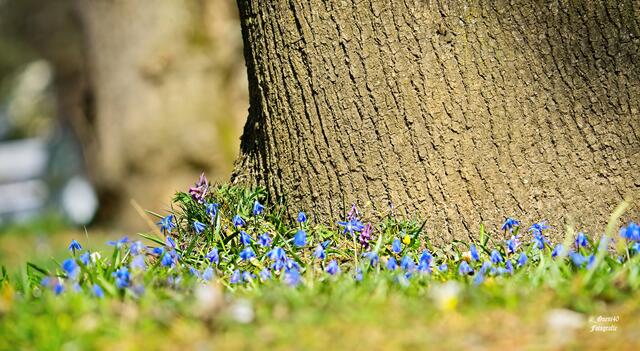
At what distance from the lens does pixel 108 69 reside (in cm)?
1050

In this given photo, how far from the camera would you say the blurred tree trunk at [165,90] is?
1020 centimetres

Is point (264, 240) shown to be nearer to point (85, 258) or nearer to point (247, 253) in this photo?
point (247, 253)

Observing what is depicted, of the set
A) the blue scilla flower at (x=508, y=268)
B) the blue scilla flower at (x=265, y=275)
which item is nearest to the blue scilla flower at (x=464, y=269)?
the blue scilla flower at (x=508, y=268)

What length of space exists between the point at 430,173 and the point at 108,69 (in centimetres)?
750

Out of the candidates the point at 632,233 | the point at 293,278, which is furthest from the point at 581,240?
the point at 293,278

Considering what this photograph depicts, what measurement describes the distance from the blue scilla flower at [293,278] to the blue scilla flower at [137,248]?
66cm

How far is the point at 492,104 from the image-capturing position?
3.81m

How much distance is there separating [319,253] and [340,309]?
848 millimetres

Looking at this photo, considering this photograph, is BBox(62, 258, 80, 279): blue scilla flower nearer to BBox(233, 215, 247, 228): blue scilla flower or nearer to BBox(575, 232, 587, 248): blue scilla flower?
BBox(233, 215, 247, 228): blue scilla flower

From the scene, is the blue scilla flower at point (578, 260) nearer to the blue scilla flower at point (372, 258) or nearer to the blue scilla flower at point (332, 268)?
the blue scilla flower at point (372, 258)

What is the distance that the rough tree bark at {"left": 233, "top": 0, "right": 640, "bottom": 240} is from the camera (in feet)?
12.5

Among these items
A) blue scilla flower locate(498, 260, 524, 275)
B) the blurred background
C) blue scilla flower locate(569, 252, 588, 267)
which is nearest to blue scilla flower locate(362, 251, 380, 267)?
blue scilla flower locate(498, 260, 524, 275)

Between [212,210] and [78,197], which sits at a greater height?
[78,197]

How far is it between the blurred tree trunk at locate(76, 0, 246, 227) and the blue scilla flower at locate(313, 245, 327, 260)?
6.44 metres
